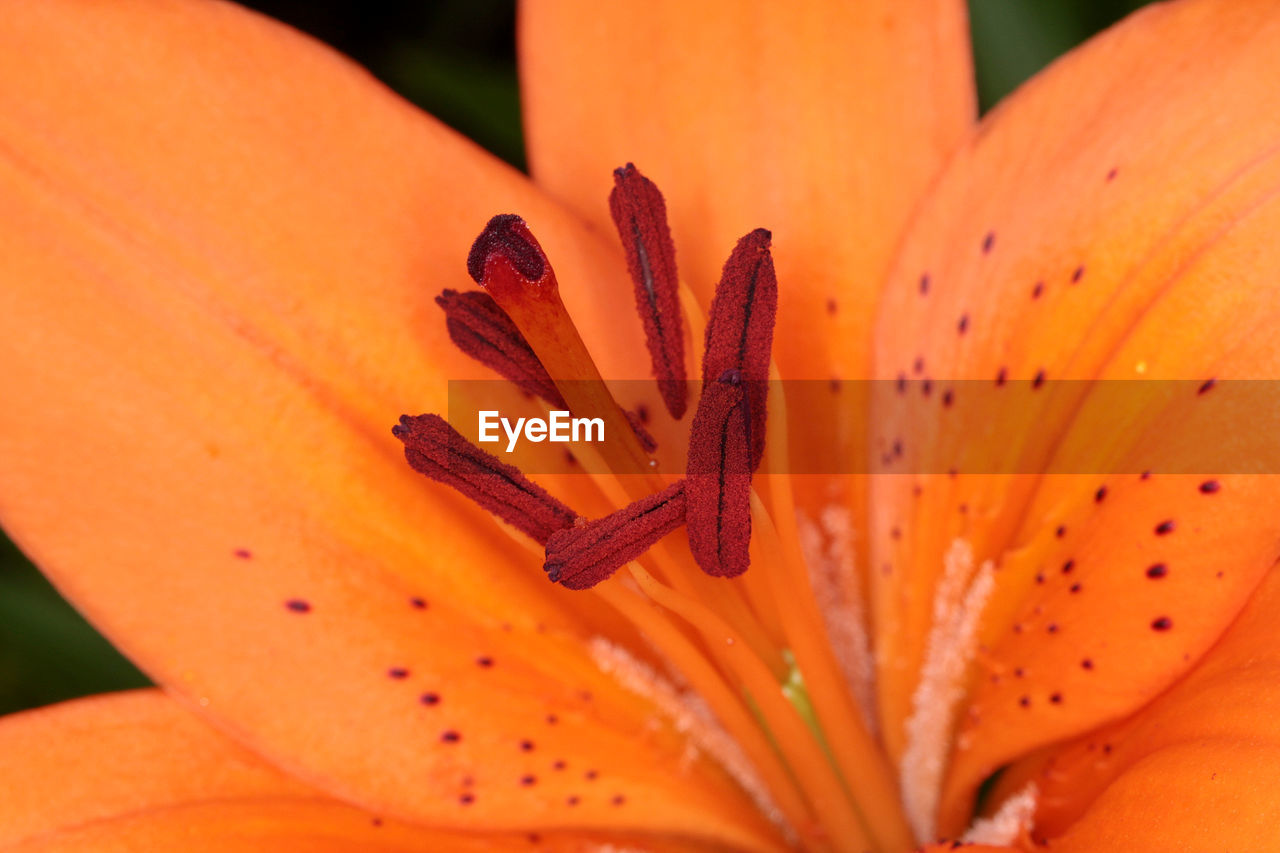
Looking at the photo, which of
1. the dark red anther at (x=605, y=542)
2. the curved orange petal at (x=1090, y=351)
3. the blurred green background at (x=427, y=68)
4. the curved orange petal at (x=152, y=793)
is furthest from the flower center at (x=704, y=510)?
the blurred green background at (x=427, y=68)

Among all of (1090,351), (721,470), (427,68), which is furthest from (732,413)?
(427,68)

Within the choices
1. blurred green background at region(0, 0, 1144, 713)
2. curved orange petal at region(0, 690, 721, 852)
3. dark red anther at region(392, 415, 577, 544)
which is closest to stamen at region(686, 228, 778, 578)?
dark red anther at region(392, 415, 577, 544)

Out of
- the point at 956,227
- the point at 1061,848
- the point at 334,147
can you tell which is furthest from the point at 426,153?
the point at 1061,848

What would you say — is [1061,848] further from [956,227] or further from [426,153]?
[426,153]

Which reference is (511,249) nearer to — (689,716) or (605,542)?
(605,542)

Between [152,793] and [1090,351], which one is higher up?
[1090,351]

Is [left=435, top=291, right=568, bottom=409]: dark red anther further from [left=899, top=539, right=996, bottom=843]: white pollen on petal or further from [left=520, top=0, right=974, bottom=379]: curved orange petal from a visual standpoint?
[left=899, top=539, right=996, bottom=843]: white pollen on petal
